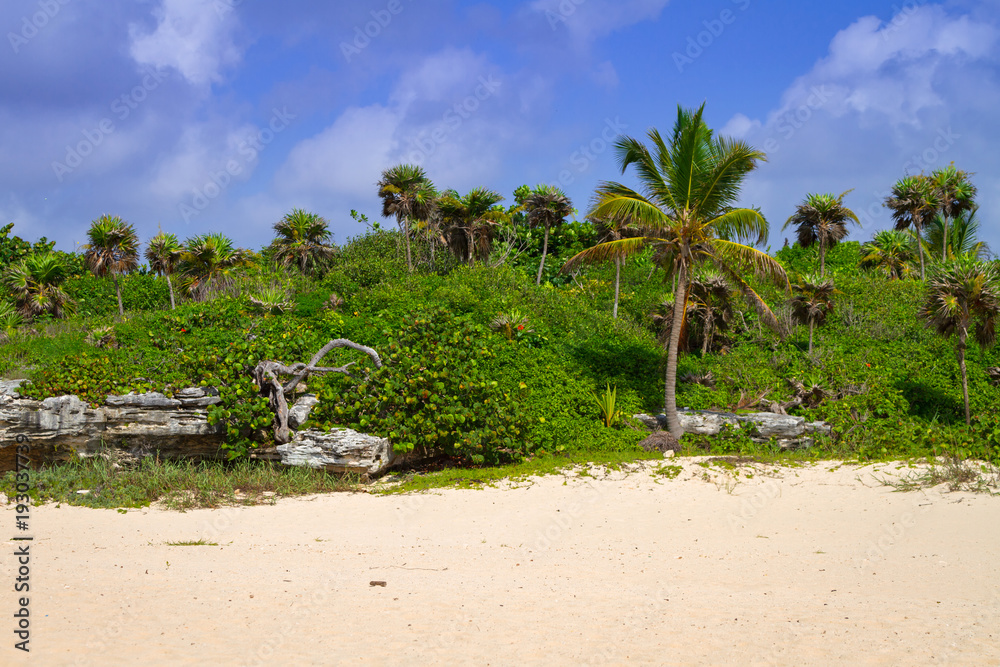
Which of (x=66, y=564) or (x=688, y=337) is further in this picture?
(x=688, y=337)

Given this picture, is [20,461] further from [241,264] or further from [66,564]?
[241,264]

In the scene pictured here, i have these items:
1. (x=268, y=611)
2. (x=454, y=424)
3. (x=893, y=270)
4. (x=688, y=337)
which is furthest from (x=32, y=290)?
(x=893, y=270)

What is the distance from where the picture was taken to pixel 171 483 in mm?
10836

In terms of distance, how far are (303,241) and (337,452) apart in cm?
2094

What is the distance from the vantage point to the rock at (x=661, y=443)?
13.4m

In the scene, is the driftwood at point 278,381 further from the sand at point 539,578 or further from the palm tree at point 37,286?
the palm tree at point 37,286

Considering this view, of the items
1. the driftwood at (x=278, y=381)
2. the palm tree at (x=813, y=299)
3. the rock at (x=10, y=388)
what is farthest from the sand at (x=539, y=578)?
the palm tree at (x=813, y=299)

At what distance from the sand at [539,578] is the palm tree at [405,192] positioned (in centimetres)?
1838

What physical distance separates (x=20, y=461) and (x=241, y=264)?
Result: 17399 millimetres

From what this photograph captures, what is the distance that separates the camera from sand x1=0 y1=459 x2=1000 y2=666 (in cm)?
512

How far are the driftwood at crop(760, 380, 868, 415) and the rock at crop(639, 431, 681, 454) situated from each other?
335cm

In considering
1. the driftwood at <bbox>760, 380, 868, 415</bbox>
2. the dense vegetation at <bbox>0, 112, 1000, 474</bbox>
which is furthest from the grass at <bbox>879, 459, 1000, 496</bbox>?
the driftwood at <bbox>760, 380, 868, 415</bbox>

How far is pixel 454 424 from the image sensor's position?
40.7ft

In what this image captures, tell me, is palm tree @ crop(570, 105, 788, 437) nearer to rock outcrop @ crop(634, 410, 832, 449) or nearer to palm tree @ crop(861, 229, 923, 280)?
rock outcrop @ crop(634, 410, 832, 449)
